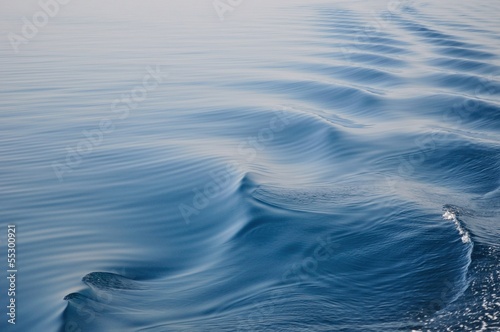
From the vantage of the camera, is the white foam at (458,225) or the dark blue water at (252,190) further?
the white foam at (458,225)

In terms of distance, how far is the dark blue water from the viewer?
6.75 m

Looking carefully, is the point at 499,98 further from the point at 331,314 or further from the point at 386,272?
the point at 331,314

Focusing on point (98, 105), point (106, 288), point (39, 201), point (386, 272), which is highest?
point (98, 105)

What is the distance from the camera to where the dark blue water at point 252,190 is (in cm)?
675

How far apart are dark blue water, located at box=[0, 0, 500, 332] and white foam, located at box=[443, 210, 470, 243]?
27mm

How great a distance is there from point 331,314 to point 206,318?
54.4 inches

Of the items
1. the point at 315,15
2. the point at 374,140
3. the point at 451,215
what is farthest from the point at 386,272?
the point at 315,15

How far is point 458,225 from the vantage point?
26.6 feet

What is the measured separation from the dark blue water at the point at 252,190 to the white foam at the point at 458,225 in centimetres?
3

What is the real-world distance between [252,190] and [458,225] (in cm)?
350

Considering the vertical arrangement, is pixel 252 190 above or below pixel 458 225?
above

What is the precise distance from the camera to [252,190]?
10125 mm

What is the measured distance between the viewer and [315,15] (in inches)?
1415

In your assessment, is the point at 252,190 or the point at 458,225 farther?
the point at 252,190
